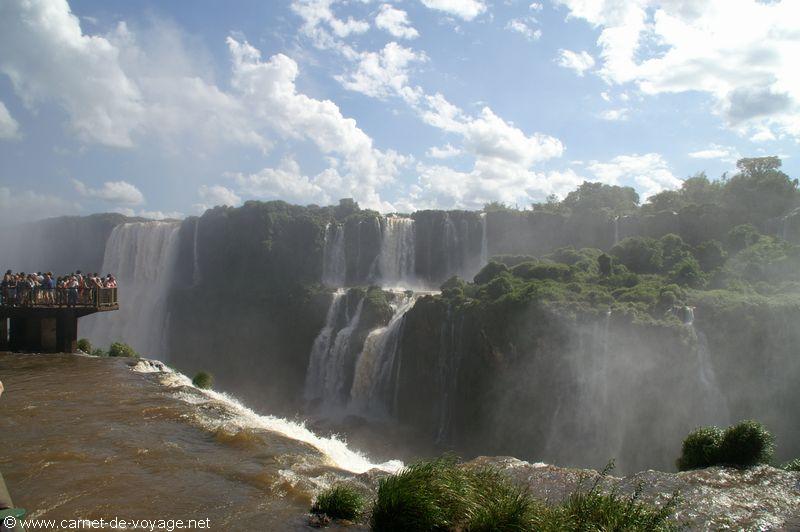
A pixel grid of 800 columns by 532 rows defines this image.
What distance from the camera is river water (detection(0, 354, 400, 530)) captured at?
7.79m

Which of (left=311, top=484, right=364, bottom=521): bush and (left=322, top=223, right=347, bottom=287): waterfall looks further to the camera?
(left=322, top=223, right=347, bottom=287): waterfall

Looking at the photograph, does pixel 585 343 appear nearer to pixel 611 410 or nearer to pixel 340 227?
pixel 611 410

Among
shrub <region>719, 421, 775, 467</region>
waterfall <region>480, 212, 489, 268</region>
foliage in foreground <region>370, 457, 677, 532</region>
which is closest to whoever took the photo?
foliage in foreground <region>370, 457, 677, 532</region>

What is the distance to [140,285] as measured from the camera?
1834 inches

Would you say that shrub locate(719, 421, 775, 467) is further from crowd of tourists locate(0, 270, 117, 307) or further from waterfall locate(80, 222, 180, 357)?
waterfall locate(80, 222, 180, 357)

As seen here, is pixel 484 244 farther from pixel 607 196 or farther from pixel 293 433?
pixel 293 433

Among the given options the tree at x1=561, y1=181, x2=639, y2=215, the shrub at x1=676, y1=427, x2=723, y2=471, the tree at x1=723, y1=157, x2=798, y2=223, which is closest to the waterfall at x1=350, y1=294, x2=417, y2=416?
the shrub at x1=676, y1=427, x2=723, y2=471

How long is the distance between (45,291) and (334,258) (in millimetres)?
23297

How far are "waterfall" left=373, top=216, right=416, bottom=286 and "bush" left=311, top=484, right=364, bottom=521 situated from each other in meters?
33.1

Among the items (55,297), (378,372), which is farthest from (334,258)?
(55,297)

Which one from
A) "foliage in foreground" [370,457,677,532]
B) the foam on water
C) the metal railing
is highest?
the metal railing

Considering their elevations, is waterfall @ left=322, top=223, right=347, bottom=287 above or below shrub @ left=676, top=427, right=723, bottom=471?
above

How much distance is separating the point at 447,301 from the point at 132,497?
798 inches

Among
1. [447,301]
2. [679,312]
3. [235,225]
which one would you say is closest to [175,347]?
[235,225]
